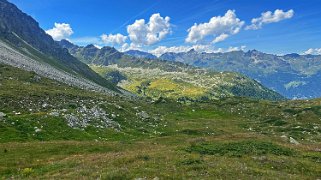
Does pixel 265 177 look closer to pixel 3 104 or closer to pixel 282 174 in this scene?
pixel 282 174

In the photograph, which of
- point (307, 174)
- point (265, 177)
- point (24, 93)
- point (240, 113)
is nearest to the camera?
point (265, 177)

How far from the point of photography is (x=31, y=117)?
5822cm

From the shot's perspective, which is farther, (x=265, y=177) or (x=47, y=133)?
(x=47, y=133)

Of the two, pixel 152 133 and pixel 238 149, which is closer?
pixel 238 149

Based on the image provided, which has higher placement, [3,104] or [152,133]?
[3,104]

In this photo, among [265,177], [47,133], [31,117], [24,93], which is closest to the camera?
[265,177]

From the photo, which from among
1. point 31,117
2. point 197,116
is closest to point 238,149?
point 31,117

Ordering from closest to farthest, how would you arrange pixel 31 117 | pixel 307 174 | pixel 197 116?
pixel 307 174 → pixel 31 117 → pixel 197 116

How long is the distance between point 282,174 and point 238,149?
34.7 feet

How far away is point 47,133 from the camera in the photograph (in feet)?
179

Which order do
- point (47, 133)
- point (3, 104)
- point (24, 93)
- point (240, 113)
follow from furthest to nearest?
point (240, 113) → point (24, 93) → point (3, 104) → point (47, 133)

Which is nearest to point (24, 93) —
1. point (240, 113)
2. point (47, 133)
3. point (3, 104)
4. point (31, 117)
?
point (3, 104)

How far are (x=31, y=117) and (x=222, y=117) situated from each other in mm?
78592

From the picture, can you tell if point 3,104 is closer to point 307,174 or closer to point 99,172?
point 99,172
